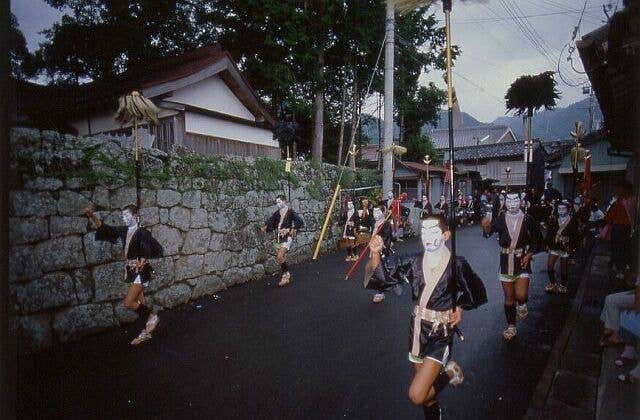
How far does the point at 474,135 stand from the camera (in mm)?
49156

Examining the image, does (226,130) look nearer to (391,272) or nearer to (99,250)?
(99,250)

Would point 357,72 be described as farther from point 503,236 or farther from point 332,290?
point 503,236

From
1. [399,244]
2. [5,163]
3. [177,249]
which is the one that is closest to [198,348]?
[177,249]

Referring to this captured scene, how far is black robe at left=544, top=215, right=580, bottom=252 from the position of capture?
293 inches

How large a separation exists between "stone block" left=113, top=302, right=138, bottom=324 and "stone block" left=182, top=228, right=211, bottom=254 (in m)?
1.48

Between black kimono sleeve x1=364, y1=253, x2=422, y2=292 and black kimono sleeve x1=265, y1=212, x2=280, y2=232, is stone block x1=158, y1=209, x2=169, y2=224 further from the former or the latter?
black kimono sleeve x1=364, y1=253, x2=422, y2=292

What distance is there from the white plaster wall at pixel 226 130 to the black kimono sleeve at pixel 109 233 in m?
5.14

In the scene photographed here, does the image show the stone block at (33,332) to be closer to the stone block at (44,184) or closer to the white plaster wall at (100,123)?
the stone block at (44,184)

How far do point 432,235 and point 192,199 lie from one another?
17.8 ft

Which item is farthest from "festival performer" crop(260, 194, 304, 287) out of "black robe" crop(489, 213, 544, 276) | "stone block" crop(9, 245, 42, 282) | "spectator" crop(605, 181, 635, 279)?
"spectator" crop(605, 181, 635, 279)

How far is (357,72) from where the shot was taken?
19078 millimetres

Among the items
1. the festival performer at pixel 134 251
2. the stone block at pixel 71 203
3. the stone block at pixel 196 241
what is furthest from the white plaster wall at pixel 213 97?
the festival performer at pixel 134 251

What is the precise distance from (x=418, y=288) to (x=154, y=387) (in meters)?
3.08

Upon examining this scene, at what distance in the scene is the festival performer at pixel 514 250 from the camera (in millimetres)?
5320
